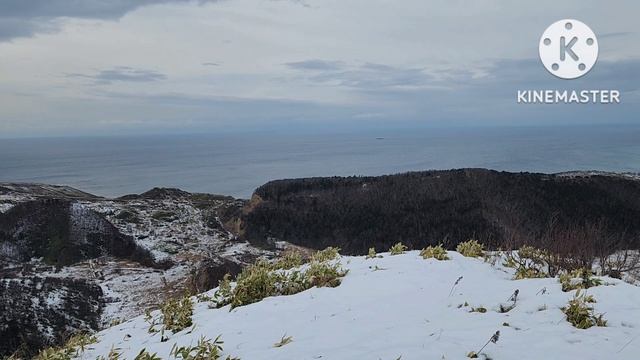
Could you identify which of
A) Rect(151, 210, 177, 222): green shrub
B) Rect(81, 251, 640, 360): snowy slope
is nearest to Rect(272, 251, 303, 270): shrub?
Rect(81, 251, 640, 360): snowy slope

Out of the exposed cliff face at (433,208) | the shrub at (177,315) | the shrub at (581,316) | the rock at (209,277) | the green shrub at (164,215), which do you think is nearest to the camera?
the shrub at (581,316)

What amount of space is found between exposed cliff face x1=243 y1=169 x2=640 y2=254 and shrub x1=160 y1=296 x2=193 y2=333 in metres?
27.1

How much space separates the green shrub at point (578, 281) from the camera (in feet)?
22.5

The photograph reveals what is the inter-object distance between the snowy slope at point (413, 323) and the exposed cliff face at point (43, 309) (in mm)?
13596

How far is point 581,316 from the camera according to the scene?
5.64 m

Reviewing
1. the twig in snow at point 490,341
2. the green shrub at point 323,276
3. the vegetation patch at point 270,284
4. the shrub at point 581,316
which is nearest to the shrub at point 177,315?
the vegetation patch at point 270,284

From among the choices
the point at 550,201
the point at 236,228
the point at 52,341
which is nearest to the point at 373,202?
the point at 236,228

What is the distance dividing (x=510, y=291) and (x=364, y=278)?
255 cm

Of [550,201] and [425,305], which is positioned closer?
[425,305]

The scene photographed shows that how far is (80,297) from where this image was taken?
23078 mm

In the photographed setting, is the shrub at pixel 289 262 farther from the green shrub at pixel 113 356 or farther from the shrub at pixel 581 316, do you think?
the shrub at pixel 581 316

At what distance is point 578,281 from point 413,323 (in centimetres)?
286

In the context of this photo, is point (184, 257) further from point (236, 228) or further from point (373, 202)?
point (373, 202)

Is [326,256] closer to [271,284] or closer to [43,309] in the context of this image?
[271,284]
